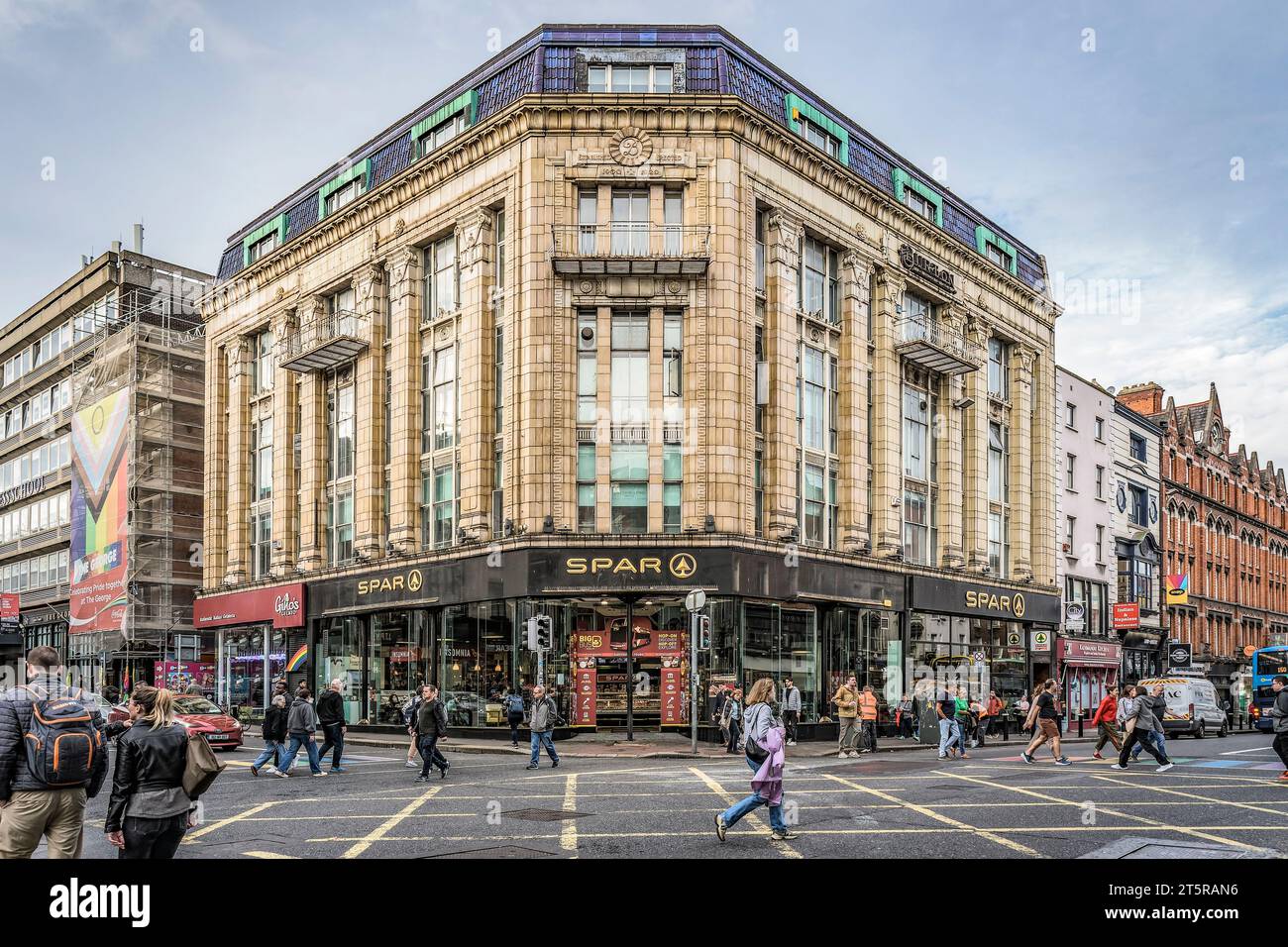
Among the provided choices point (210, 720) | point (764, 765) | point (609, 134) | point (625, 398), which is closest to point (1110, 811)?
point (764, 765)

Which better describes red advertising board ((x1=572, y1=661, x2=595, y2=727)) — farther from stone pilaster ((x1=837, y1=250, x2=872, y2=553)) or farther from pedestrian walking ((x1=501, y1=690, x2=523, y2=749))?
stone pilaster ((x1=837, y1=250, x2=872, y2=553))

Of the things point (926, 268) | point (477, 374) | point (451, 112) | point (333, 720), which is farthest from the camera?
point (926, 268)

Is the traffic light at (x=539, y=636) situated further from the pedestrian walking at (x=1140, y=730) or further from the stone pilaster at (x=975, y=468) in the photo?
the stone pilaster at (x=975, y=468)

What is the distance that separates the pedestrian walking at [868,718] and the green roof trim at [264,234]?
30.1 meters

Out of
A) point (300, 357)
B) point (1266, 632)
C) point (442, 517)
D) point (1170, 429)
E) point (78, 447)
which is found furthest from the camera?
point (1266, 632)

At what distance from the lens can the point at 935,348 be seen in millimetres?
40500

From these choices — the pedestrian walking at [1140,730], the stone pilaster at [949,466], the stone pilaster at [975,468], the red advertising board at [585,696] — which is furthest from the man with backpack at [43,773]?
the stone pilaster at [975,468]

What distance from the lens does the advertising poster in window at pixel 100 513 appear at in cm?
5216

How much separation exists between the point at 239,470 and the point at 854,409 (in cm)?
2605

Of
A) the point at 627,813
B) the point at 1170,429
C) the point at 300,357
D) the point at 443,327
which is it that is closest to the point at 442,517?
the point at 443,327

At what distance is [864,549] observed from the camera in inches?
1491

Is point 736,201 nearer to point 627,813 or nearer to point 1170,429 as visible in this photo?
point 627,813

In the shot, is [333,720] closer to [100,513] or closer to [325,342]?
[325,342]

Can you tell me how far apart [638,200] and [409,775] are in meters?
19.2
